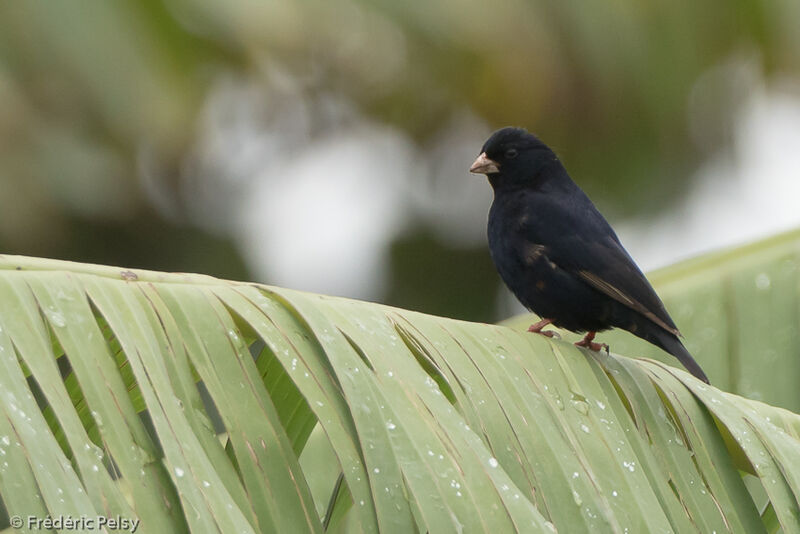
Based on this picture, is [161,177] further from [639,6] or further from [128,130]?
[639,6]

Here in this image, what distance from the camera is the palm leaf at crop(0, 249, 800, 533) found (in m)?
1.77

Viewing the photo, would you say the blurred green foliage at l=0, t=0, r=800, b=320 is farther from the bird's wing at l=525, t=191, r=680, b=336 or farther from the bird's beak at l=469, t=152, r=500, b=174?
the bird's wing at l=525, t=191, r=680, b=336

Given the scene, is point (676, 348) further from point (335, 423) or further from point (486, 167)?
point (335, 423)

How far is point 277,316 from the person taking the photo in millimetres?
2242

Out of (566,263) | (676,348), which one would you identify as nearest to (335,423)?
(676,348)

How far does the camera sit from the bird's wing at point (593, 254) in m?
3.51

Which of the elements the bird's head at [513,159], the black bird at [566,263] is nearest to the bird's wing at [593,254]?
the black bird at [566,263]

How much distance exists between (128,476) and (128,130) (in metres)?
5.31

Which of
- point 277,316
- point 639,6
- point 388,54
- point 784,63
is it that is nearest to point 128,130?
point 388,54

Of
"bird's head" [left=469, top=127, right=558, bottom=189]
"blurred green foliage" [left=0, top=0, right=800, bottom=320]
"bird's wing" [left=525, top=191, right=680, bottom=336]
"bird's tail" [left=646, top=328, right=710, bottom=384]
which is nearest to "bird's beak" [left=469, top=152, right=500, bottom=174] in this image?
"bird's head" [left=469, top=127, right=558, bottom=189]

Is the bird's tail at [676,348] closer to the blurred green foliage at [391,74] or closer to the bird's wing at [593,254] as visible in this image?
the bird's wing at [593,254]

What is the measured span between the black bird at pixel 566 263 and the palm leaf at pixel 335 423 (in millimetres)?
761

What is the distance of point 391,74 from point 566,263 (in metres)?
3.70

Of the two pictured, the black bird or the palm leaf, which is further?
the black bird
